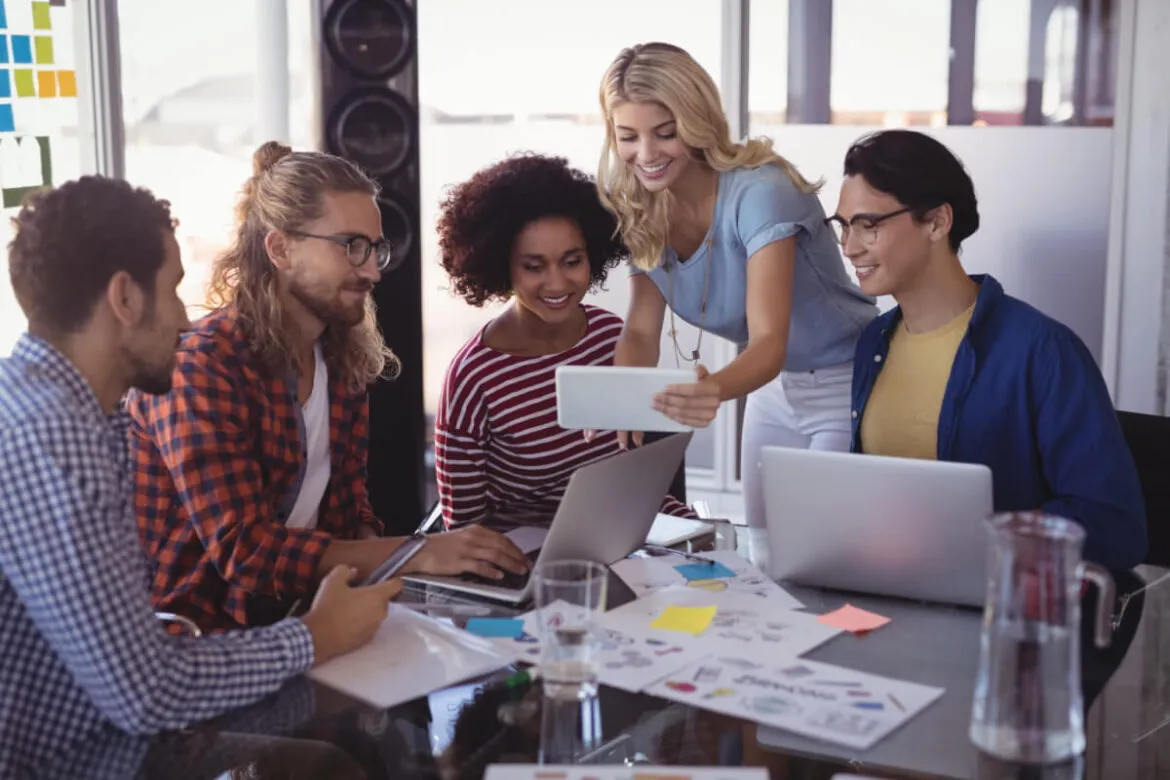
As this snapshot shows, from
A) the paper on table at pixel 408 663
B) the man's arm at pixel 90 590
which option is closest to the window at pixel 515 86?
the paper on table at pixel 408 663

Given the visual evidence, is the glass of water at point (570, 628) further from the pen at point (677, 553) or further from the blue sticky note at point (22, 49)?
the blue sticky note at point (22, 49)

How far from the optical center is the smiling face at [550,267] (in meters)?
2.54

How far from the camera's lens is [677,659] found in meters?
1.52

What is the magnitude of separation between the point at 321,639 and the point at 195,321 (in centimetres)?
74

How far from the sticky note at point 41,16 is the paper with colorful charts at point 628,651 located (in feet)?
7.03

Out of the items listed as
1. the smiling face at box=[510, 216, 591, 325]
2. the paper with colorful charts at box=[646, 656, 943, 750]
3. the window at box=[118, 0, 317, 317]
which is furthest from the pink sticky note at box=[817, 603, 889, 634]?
the window at box=[118, 0, 317, 317]

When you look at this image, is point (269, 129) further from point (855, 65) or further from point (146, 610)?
point (146, 610)

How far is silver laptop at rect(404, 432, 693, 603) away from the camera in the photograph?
1.73 meters

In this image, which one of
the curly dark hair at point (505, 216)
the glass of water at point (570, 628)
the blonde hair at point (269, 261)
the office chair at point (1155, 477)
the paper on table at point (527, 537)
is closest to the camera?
the glass of water at point (570, 628)

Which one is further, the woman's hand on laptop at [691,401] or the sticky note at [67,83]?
the sticky note at [67,83]

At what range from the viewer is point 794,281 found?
8.23 feet

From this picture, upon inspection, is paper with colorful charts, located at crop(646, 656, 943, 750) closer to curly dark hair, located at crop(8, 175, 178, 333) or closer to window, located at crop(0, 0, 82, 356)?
curly dark hair, located at crop(8, 175, 178, 333)

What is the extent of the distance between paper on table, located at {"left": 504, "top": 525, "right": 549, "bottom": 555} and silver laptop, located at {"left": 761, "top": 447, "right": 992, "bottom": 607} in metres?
0.37

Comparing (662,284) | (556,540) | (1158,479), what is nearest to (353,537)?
(556,540)
